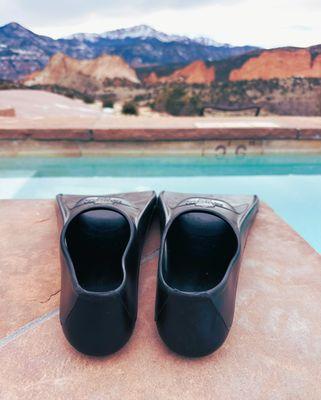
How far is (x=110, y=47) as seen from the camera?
52.4 meters

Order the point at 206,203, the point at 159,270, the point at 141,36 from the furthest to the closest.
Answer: the point at 141,36 < the point at 206,203 < the point at 159,270

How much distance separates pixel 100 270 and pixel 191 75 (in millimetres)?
36095

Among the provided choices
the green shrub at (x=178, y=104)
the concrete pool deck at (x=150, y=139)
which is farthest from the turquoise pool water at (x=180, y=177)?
the green shrub at (x=178, y=104)

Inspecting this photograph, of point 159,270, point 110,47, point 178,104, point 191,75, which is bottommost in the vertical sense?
point 178,104

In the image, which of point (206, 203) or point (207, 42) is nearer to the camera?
point (206, 203)

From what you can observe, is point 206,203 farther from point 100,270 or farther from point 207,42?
point 207,42

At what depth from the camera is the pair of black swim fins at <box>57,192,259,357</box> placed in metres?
0.92

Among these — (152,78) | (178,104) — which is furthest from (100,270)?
(152,78)

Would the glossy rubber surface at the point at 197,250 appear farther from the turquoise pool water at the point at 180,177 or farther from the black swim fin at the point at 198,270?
the turquoise pool water at the point at 180,177

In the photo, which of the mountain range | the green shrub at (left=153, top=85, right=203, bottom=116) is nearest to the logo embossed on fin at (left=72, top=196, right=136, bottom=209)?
the green shrub at (left=153, top=85, right=203, bottom=116)

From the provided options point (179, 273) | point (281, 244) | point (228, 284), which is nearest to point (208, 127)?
point (281, 244)

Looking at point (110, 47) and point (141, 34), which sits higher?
point (141, 34)

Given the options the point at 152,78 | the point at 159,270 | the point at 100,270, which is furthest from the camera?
the point at 152,78

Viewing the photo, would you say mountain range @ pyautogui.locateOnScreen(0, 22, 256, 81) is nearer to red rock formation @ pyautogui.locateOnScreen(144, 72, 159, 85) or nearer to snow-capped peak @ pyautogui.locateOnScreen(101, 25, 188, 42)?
snow-capped peak @ pyautogui.locateOnScreen(101, 25, 188, 42)
